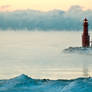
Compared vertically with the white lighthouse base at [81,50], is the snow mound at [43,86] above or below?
above

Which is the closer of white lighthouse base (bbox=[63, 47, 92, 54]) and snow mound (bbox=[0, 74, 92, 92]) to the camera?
snow mound (bbox=[0, 74, 92, 92])

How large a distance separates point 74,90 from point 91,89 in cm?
101

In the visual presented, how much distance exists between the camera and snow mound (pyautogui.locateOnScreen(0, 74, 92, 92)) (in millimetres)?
24219

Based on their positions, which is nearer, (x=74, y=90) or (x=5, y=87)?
(x=74, y=90)

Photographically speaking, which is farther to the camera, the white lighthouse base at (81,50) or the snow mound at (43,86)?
the white lighthouse base at (81,50)

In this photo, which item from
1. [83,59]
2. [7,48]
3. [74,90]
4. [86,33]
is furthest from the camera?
[7,48]

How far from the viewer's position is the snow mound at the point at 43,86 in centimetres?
2422

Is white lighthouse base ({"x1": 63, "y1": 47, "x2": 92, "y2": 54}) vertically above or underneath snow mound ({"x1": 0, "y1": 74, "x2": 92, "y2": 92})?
underneath

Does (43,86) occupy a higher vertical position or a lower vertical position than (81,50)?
higher

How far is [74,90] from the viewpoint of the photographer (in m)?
23.9

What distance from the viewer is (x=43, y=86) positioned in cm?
2586

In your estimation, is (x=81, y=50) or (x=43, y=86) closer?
(x=43, y=86)

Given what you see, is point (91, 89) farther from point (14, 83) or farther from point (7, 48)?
point (7, 48)

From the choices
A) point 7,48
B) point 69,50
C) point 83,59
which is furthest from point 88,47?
point 7,48
